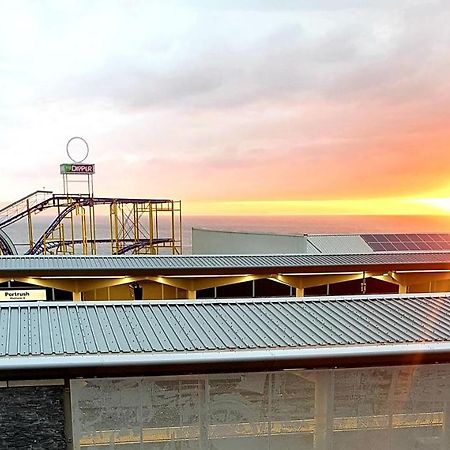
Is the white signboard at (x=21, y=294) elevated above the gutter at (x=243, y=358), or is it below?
below

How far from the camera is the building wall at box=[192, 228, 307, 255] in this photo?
1616cm

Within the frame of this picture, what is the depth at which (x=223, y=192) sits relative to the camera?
4581 centimetres

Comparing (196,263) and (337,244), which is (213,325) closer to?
(196,263)

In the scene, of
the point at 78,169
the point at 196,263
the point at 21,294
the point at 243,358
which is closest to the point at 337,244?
the point at 196,263

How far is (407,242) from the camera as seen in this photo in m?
16.8

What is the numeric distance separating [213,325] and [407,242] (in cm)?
1420

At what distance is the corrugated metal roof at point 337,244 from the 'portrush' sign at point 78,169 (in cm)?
1435

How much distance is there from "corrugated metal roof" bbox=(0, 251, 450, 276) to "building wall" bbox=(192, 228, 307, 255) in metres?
3.28

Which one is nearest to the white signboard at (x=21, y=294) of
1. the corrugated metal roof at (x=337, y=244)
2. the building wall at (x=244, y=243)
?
the building wall at (x=244, y=243)

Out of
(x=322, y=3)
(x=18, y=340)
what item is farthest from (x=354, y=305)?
(x=322, y=3)

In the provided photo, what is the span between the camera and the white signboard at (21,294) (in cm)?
1071

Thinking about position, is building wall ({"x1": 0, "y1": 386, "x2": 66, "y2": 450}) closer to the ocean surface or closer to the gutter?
the gutter

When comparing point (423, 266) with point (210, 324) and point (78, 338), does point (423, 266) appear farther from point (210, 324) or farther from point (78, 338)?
point (78, 338)

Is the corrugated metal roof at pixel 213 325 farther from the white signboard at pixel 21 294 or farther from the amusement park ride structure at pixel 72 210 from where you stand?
the amusement park ride structure at pixel 72 210
